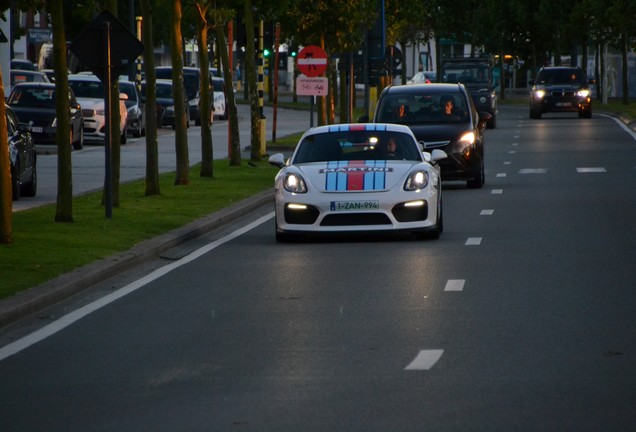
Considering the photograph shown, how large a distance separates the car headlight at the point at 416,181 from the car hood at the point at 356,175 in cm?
7

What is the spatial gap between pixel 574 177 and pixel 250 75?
9115 millimetres

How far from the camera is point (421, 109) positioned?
95.1 ft

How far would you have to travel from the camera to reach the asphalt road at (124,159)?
94.0ft

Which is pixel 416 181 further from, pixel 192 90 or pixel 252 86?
pixel 192 90

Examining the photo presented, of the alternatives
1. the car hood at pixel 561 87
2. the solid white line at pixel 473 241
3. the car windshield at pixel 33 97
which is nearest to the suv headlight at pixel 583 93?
the car hood at pixel 561 87

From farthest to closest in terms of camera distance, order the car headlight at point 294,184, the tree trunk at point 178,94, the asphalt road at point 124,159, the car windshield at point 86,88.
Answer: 1. the car windshield at point 86,88
2. the asphalt road at point 124,159
3. the tree trunk at point 178,94
4. the car headlight at point 294,184

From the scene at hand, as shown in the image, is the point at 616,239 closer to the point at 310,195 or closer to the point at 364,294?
the point at 310,195

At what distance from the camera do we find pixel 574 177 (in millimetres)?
30891

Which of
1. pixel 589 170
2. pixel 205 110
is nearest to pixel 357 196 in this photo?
pixel 205 110

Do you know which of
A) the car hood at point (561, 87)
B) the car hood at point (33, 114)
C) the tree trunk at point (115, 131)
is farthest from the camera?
the car hood at point (561, 87)

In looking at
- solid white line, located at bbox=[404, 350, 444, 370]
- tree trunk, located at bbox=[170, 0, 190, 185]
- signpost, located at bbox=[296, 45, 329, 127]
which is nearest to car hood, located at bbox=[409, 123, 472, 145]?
tree trunk, located at bbox=[170, 0, 190, 185]

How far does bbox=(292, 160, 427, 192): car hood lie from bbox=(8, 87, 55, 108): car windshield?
25159mm

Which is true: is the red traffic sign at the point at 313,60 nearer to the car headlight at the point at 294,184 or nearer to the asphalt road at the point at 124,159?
the asphalt road at the point at 124,159

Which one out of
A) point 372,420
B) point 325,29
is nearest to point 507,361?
point 372,420
